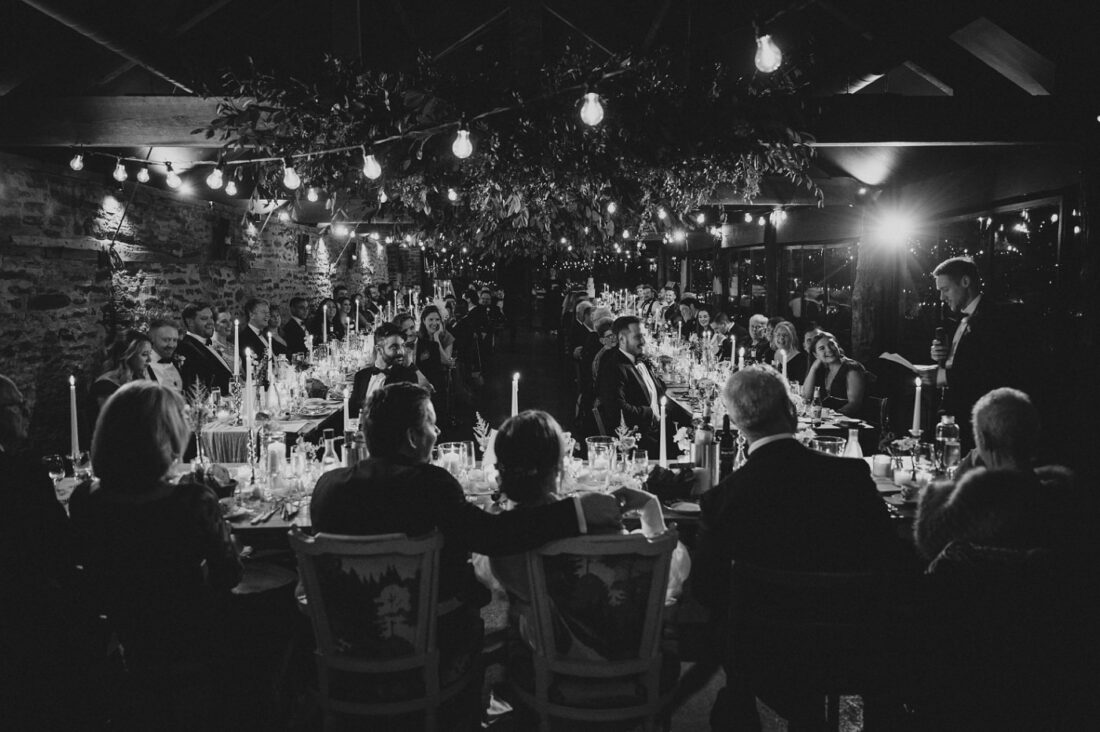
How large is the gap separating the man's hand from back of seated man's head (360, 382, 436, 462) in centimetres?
55

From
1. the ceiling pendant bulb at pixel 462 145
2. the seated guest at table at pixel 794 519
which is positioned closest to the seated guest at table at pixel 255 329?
the ceiling pendant bulb at pixel 462 145

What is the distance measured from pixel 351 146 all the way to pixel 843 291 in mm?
8391

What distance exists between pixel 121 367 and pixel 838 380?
4.56m

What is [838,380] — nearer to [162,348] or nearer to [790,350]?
[790,350]

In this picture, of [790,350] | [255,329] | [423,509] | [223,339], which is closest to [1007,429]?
[423,509]

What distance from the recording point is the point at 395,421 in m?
2.18

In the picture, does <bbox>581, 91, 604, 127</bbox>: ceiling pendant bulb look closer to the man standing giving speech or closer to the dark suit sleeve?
the dark suit sleeve

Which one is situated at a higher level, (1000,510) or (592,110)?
(592,110)

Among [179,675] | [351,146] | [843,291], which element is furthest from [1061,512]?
[843,291]

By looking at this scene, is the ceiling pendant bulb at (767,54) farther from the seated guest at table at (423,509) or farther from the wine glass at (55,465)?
the wine glass at (55,465)

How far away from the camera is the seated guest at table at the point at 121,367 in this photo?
418 cm

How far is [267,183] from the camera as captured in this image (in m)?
4.54

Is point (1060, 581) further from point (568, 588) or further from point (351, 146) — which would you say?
point (351, 146)

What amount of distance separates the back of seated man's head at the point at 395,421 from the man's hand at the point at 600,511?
1.82 ft
